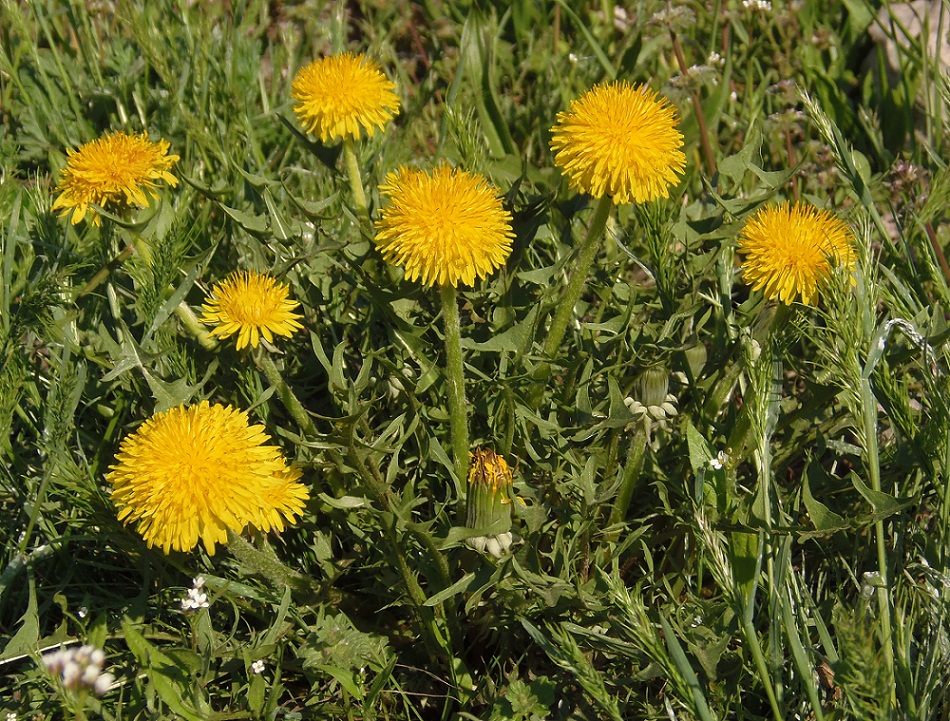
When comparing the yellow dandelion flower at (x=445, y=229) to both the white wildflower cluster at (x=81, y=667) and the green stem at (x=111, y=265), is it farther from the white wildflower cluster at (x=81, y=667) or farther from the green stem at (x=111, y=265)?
the white wildflower cluster at (x=81, y=667)

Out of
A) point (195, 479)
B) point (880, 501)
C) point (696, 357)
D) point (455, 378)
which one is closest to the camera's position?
point (195, 479)

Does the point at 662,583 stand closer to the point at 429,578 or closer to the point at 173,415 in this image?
the point at 429,578

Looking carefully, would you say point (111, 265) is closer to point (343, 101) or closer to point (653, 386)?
point (343, 101)

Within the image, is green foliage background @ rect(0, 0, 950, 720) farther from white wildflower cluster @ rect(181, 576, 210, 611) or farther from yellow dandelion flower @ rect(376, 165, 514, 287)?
yellow dandelion flower @ rect(376, 165, 514, 287)

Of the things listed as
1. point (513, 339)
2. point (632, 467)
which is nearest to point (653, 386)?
point (632, 467)

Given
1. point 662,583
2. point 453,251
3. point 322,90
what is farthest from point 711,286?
point 322,90
